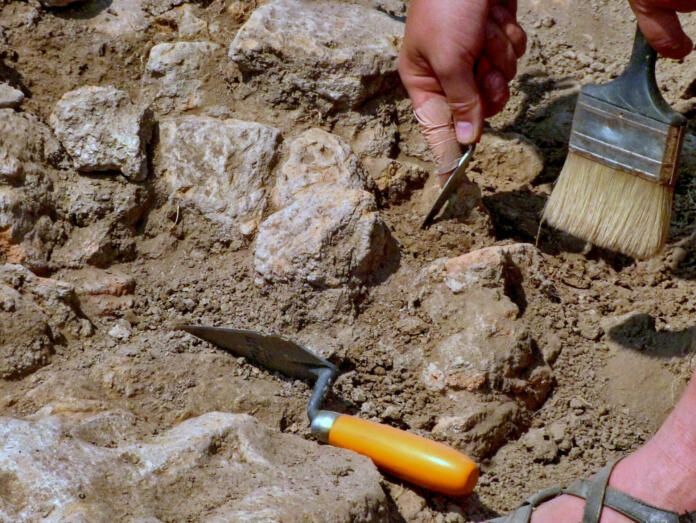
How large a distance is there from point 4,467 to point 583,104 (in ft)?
6.01

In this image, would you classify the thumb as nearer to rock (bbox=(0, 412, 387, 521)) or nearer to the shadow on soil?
the shadow on soil

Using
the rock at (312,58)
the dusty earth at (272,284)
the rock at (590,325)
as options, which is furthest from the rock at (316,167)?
the rock at (590,325)

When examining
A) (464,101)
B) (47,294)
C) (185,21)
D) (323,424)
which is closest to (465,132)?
(464,101)

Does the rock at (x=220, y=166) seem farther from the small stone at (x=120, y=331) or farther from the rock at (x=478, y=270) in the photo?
the rock at (x=478, y=270)

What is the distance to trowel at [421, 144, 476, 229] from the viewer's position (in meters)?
2.66

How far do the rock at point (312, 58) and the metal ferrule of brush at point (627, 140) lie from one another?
2.46 ft

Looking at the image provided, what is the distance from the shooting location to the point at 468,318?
7.70ft

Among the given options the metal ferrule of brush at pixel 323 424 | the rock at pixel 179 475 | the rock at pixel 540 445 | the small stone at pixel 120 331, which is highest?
the rock at pixel 179 475

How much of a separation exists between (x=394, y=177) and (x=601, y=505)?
129 cm

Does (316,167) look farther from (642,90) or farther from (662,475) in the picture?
(662,475)

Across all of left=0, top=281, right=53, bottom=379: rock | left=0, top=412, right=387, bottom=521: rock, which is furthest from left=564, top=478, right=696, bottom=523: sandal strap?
left=0, top=281, right=53, bottom=379: rock

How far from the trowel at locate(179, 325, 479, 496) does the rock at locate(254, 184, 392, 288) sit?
0.23 m

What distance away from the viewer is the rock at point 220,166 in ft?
8.68

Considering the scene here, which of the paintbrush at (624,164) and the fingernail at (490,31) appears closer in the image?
the paintbrush at (624,164)
